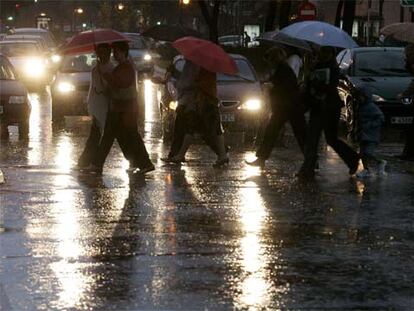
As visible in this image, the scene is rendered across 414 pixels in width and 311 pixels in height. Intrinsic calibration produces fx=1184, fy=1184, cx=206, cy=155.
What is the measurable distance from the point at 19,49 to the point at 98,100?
23408 millimetres

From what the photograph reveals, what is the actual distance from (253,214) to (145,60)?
2211 cm

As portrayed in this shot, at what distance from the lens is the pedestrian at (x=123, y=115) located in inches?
556

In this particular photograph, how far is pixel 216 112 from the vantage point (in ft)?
51.2

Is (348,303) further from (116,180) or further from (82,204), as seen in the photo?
(116,180)

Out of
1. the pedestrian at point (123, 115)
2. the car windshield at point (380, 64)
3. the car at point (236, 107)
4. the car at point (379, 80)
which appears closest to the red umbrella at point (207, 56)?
the pedestrian at point (123, 115)

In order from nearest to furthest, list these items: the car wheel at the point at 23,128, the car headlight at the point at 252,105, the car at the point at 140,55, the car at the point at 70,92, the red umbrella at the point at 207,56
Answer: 1. the red umbrella at the point at 207,56
2. the car headlight at the point at 252,105
3. the car wheel at the point at 23,128
4. the car at the point at 70,92
5. the car at the point at 140,55

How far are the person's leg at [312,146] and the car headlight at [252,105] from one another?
569 cm

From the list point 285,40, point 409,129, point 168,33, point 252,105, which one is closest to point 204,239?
point 285,40

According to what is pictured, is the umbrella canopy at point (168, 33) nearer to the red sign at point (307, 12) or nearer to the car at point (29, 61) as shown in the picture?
the red sign at point (307, 12)

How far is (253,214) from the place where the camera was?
37.2 feet

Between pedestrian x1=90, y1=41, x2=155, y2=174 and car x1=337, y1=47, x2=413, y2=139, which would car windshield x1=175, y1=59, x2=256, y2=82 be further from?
pedestrian x1=90, y1=41, x2=155, y2=174

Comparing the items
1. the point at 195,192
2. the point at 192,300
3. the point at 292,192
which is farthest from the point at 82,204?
the point at 192,300

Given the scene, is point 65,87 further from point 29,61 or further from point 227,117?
point 29,61

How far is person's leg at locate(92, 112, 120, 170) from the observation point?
47.1 ft
